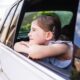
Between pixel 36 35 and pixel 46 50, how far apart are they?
0.98 feet

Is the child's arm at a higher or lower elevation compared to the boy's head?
lower

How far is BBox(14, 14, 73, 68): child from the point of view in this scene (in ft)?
8.13

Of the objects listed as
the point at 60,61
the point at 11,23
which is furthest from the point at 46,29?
the point at 11,23

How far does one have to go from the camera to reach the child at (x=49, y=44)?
8.13 feet

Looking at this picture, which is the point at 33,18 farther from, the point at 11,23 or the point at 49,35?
the point at 11,23

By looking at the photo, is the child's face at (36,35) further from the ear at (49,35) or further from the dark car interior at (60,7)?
the dark car interior at (60,7)

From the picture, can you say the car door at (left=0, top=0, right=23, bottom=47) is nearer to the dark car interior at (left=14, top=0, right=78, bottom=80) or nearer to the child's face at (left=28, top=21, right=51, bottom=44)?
the dark car interior at (left=14, top=0, right=78, bottom=80)

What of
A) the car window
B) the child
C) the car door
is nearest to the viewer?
the child

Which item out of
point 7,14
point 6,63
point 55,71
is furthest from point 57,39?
point 7,14

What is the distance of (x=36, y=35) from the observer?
9.64 feet

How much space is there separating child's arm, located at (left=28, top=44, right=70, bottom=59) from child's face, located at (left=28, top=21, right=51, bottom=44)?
0.05 m

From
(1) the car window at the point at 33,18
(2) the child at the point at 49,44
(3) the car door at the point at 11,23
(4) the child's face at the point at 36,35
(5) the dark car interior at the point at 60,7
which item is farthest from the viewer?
(3) the car door at the point at 11,23

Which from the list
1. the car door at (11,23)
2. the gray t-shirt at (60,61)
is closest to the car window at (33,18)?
the gray t-shirt at (60,61)

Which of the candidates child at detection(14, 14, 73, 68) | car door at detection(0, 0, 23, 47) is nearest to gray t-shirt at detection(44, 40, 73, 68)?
child at detection(14, 14, 73, 68)
